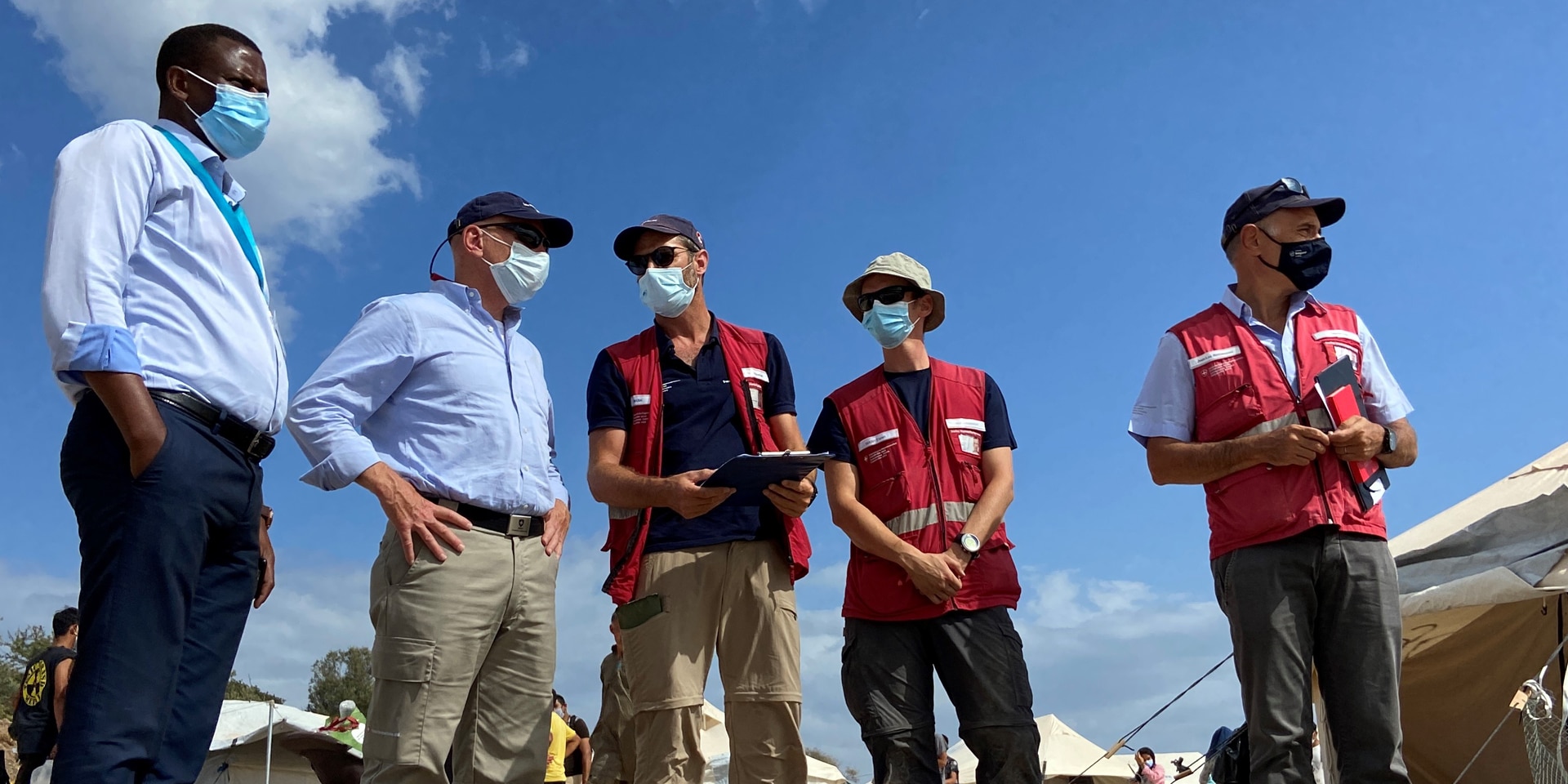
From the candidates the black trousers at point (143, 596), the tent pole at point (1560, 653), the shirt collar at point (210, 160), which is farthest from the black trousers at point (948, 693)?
the tent pole at point (1560, 653)

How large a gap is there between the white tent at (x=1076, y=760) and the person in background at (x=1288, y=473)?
774 inches

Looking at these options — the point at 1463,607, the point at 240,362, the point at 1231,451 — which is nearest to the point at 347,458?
the point at 240,362

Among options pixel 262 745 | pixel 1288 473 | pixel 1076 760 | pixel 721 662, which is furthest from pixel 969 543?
pixel 1076 760

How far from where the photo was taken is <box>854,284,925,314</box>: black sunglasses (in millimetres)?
5348

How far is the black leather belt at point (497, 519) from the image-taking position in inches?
153

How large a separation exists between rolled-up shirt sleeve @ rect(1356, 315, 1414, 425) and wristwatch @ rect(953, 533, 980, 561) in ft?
5.27

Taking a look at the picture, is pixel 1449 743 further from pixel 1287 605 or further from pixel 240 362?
pixel 240 362

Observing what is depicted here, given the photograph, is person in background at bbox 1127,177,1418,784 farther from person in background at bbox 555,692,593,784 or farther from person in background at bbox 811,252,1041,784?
person in background at bbox 555,692,593,784

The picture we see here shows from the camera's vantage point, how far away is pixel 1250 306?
4.80 m

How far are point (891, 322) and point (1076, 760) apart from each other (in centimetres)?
2246

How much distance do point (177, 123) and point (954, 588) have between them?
3134 mm

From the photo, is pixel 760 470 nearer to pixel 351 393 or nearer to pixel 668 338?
pixel 668 338

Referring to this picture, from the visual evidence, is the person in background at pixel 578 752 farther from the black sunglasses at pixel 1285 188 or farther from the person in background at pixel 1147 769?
the person in background at pixel 1147 769

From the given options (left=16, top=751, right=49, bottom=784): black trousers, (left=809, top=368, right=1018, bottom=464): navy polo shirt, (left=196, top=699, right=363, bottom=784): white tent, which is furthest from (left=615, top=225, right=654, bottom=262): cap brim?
(left=196, top=699, right=363, bottom=784): white tent
